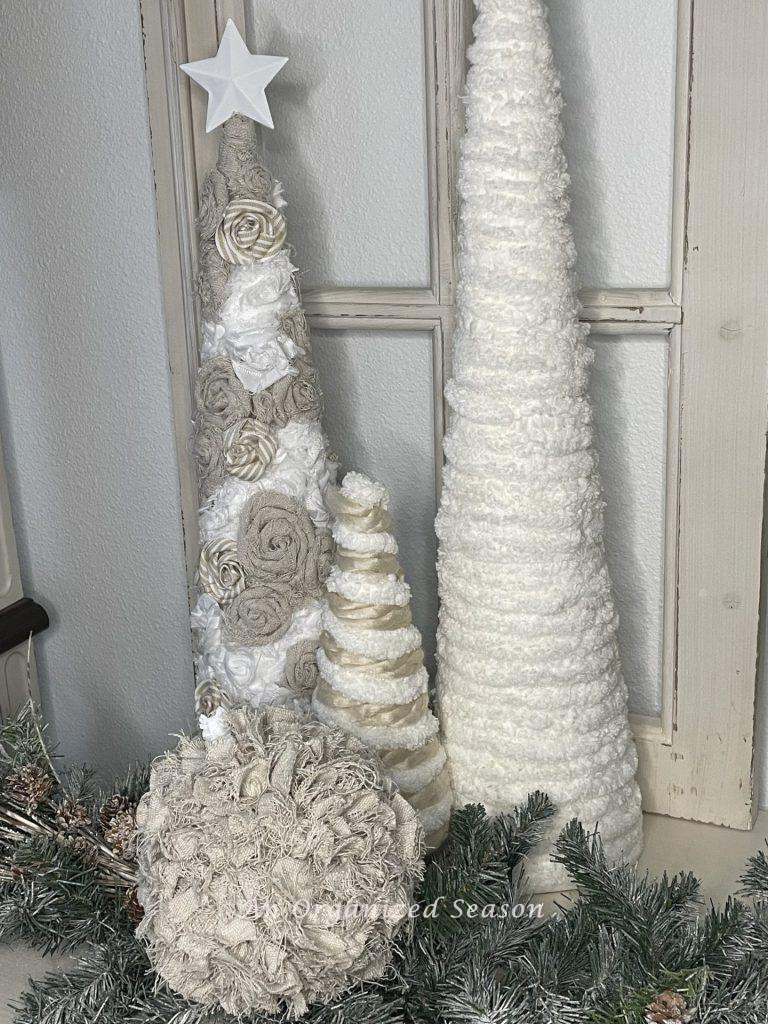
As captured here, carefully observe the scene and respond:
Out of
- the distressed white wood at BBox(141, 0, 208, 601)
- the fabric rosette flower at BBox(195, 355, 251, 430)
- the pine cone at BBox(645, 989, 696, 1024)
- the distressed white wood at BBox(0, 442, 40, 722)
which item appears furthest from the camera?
the distressed white wood at BBox(0, 442, 40, 722)

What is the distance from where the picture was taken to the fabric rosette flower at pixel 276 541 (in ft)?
3.06

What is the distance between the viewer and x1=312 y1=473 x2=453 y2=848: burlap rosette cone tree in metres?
0.87

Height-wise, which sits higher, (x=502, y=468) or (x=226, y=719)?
(x=502, y=468)

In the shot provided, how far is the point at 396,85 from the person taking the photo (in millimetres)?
983

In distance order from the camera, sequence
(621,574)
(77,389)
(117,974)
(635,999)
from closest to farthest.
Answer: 1. (635,999)
2. (117,974)
3. (621,574)
4. (77,389)

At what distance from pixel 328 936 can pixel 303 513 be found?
358mm

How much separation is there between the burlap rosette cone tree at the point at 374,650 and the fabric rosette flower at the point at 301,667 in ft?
0.19

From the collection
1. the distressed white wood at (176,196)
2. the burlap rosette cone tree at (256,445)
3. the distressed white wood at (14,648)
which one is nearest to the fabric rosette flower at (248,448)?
the burlap rosette cone tree at (256,445)

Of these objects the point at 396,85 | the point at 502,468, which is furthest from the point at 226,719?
the point at 396,85

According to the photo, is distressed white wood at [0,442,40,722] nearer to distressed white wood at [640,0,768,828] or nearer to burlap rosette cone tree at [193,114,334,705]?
burlap rosette cone tree at [193,114,334,705]

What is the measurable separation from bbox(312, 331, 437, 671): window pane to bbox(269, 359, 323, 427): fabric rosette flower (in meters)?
0.13

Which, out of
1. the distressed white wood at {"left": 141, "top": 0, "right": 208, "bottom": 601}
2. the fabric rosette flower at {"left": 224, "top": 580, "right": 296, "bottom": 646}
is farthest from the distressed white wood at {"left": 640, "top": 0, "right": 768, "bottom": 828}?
the distressed white wood at {"left": 141, "top": 0, "right": 208, "bottom": 601}

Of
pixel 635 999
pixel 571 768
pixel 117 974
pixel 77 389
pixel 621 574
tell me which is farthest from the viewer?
pixel 77 389

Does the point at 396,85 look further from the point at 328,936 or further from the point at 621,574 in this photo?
the point at 328,936
